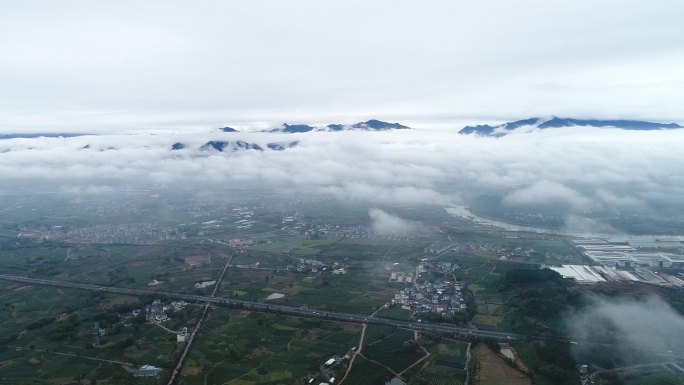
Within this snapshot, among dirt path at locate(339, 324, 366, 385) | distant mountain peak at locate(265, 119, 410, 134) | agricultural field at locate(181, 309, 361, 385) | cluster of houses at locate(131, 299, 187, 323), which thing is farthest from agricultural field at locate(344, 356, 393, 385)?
distant mountain peak at locate(265, 119, 410, 134)

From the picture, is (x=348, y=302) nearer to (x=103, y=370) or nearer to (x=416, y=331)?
(x=416, y=331)

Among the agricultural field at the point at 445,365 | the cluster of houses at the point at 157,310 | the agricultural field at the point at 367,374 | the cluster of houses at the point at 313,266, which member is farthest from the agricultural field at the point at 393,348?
the cluster of houses at the point at 157,310

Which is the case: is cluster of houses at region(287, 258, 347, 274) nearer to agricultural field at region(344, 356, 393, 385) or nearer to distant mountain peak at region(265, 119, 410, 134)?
agricultural field at region(344, 356, 393, 385)

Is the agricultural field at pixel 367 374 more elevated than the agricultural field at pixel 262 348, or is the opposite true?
the agricultural field at pixel 367 374

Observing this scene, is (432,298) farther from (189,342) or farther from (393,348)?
(189,342)

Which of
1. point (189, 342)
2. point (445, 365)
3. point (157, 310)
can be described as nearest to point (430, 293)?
point (445, 365)

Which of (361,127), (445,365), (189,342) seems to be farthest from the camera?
(361,127)

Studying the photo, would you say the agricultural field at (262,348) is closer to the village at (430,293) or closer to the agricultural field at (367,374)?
the agricultural field at (367,374)

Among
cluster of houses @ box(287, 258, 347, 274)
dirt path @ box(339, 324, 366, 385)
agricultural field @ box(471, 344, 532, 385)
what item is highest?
agricultural field @ box(471, 344, 532, 385)

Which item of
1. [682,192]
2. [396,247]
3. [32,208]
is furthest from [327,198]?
[682,192]

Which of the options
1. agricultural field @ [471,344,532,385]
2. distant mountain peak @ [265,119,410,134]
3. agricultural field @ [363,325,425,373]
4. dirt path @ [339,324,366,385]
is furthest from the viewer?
distant mountain peak @ [265,119,410,134]

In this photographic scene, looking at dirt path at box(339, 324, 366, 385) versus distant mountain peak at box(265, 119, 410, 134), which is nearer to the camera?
dirt path at box(339, 324, 366, 385)
